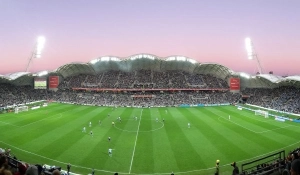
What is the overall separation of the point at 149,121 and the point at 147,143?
48.2 ft

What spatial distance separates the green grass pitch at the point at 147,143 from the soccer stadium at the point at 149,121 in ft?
0.36

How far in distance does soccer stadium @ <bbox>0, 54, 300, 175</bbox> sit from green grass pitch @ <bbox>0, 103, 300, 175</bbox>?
0.36 feet

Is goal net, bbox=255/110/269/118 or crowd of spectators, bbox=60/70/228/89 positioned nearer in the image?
goal net, bbox=255/110/269/118

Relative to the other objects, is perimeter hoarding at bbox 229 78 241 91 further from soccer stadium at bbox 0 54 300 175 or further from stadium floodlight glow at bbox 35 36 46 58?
stadium floodlight glow at bbox 35 36 46 58

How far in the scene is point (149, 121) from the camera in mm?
43406

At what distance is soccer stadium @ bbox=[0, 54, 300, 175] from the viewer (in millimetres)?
22094

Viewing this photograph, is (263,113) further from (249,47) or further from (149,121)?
(149,121)

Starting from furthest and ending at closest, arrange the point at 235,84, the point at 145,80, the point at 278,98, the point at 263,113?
the point at 145,80
the point at 235,84
the point at 278,98
the point at 263,113

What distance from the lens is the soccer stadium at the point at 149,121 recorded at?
22.1m

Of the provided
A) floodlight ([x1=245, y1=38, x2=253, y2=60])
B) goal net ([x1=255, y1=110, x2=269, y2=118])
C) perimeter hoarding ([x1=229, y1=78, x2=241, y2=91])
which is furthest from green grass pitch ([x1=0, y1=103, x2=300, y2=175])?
perimeter hoarding ([x1=229, y1=78, x2=241, y2=91])

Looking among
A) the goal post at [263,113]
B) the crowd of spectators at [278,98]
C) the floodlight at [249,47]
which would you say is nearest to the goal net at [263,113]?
the goal post at [263,113]

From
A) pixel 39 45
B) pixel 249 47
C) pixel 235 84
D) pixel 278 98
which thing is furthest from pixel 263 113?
pixel 39 45

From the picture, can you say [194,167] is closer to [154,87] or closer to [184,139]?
[184,139]

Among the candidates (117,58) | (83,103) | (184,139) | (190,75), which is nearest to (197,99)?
(190,75)
